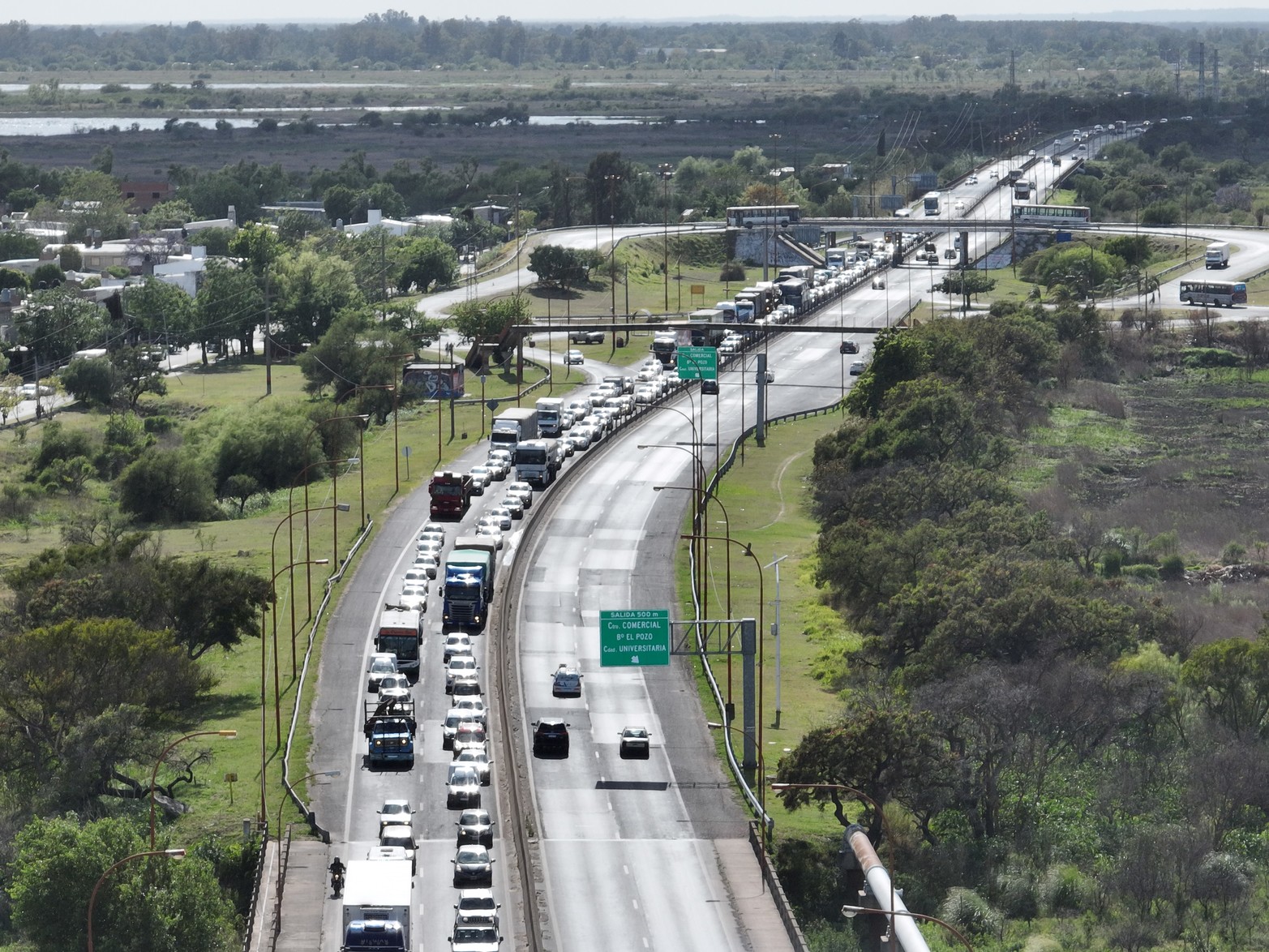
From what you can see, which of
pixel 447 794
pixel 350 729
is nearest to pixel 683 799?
pixel 447 794

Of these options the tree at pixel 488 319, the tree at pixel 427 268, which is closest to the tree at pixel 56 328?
the tree at pixel 427 268

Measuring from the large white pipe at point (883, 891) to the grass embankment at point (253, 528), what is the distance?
15947mm

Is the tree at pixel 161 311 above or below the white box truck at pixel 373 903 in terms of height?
below

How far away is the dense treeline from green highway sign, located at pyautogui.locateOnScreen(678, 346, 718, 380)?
2138 cm

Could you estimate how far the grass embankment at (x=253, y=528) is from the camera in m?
63.8

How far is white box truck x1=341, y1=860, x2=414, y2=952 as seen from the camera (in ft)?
159

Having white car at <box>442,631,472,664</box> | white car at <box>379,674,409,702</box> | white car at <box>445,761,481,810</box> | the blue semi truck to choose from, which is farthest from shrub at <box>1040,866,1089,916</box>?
the blue semi truck

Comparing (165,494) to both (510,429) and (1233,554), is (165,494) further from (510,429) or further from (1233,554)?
(1233,554)

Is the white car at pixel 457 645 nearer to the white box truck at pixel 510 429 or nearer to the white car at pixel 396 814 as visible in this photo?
the white car at pixel 396 814

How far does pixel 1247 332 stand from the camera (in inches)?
5955

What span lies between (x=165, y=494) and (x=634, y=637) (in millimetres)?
49655

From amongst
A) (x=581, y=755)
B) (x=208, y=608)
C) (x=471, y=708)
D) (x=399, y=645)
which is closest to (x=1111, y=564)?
(x=399, y=645)

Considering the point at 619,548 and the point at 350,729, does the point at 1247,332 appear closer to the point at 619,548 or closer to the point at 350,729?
the point at 619,548

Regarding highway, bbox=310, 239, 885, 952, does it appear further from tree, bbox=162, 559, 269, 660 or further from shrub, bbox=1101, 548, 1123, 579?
shrub, bbox=1101, 548, 1123, 579
